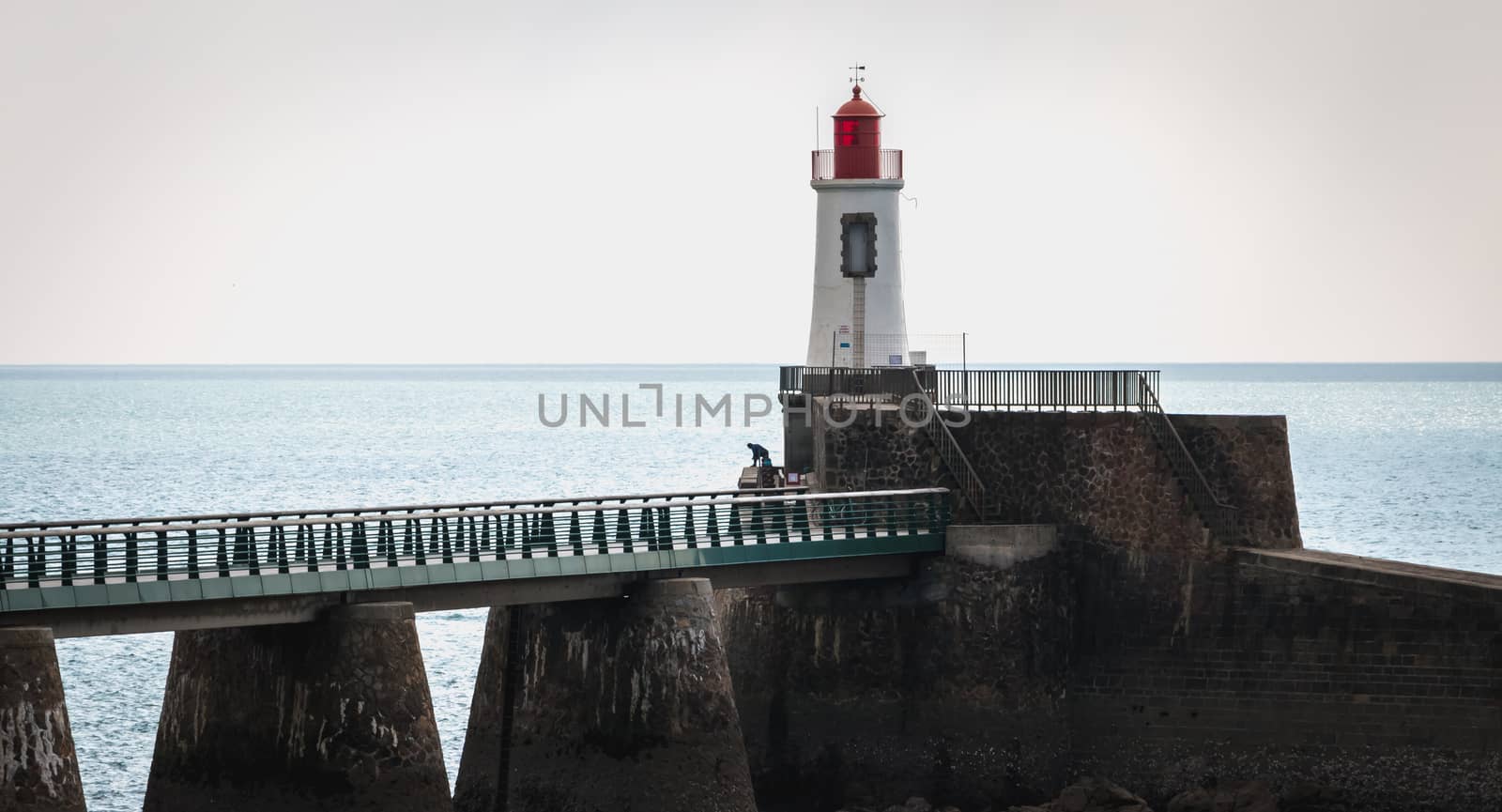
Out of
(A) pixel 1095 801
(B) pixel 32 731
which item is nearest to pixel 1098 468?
(A) pixel 1095 801

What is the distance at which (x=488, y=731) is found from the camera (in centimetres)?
3080

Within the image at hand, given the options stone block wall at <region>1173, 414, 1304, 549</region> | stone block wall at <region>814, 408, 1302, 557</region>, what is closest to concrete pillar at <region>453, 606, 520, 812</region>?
stone block wall at <region>814, 408, 1302, 557</region>

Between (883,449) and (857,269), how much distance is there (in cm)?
705

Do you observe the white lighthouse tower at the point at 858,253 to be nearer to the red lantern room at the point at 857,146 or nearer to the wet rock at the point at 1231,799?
the red lantern room at the point at 857,146

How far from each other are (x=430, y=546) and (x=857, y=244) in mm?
13777

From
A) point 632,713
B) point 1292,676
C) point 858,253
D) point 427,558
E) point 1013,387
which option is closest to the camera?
point 427,558

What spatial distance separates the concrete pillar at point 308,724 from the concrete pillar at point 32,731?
9.64ft

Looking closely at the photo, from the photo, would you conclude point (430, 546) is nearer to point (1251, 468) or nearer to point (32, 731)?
point (32, 731)

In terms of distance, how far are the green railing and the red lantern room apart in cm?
784

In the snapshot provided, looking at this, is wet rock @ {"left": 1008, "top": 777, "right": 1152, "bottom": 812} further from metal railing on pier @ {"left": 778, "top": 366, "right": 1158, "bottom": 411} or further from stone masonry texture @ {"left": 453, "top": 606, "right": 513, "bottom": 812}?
stone masonry texture @ {"left": 453, "top": 606, "right": 513, "bottom": 812}

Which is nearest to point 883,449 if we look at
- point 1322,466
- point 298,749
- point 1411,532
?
point 298,749

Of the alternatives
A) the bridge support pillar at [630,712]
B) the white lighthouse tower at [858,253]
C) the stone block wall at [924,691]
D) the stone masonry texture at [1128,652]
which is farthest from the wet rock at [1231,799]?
the white lighthouse tower at [858,253]

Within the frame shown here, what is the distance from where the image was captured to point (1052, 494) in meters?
33.3

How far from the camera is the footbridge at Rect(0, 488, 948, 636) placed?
25.9 metres
